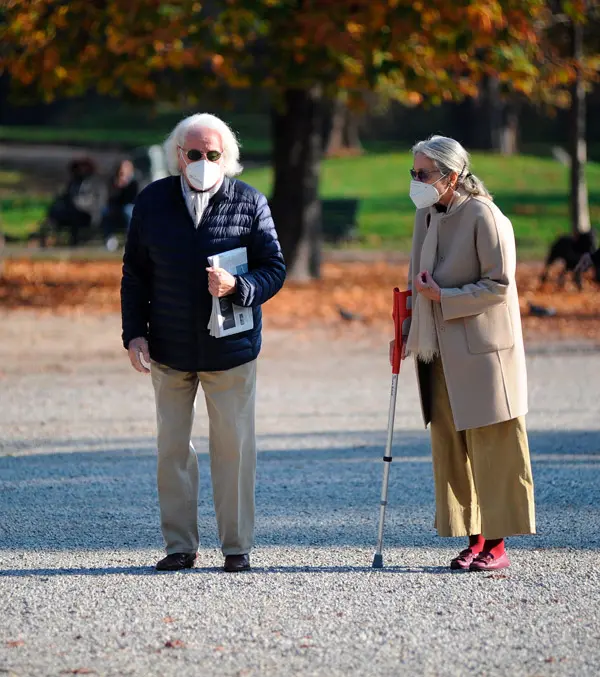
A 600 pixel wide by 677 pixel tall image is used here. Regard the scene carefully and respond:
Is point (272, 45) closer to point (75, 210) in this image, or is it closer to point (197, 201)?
point (75, 210)

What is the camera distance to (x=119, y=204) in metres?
24.9

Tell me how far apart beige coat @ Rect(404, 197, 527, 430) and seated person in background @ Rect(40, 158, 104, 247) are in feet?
65.6

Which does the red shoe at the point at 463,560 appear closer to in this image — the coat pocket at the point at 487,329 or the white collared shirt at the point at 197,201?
the coat pocket at the point at 487,329

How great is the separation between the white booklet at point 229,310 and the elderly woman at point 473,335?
738 millimetres

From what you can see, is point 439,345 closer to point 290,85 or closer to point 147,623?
point 147,623

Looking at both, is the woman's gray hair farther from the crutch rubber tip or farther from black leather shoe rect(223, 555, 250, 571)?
black leather shoe rect(223, 555, 250, 571)

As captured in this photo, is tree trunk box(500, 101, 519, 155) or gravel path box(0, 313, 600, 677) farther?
tree trunk box(500, 101, 519, 155)

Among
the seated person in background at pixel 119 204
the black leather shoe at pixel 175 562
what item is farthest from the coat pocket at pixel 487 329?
the seated person in background at pixel 119 204

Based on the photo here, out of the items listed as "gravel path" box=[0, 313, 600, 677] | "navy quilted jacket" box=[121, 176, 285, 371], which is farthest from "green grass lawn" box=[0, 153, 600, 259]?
"navy quilted jacket" box=[121, 176, 285, 371]

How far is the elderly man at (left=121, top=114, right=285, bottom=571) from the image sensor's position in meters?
5.82

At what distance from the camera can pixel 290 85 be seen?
1656cm

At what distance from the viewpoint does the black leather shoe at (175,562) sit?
602 cm

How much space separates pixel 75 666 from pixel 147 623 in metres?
0.54

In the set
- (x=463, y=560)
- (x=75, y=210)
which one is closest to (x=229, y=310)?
(x=463, y=560)
